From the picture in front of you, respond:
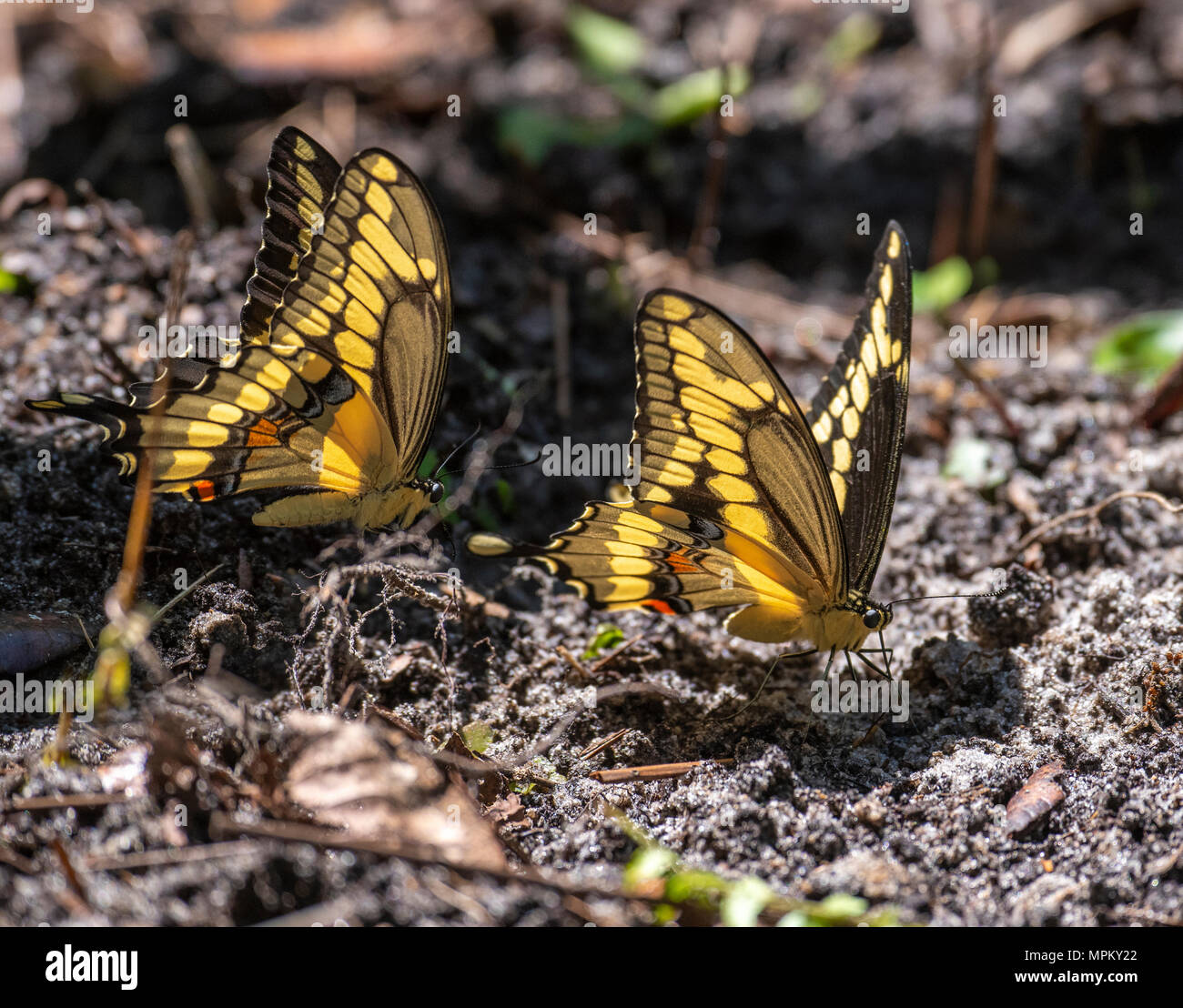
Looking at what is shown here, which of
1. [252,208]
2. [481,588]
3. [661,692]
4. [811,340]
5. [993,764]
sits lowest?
[993,764]

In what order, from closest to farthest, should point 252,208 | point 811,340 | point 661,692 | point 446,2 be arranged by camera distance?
point 661,692, point 252,208, point 811,340, point 446,2

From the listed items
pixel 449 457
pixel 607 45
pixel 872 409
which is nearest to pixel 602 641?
pixel 449 457

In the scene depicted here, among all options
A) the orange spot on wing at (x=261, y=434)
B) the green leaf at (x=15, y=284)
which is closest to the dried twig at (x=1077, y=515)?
the orange spot on wing at (x=261, y=434)

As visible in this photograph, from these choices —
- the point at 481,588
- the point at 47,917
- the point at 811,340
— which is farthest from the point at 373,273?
the point at 811,340

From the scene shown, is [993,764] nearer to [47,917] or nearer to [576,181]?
[47,917]

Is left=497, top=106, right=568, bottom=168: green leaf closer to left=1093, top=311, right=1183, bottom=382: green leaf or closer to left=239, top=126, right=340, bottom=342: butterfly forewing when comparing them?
left=239, top=126, right=340, bottom=342: butterfly forewing

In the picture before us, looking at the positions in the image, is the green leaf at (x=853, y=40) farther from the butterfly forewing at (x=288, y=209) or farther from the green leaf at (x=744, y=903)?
the green leaf at (x=744, y=903)

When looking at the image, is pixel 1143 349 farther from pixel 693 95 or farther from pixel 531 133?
pixel 531 133
